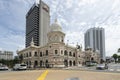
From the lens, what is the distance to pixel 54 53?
220 feet

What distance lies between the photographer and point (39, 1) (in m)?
145

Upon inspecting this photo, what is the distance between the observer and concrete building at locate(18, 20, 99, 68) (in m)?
67.1

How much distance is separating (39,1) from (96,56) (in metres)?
70.2

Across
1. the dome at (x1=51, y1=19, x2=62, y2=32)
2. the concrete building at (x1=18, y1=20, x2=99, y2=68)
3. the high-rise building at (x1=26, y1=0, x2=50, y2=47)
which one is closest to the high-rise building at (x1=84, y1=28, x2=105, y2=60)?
the high-rise building at (x1=26, y1=0, x2=50, y2=47)

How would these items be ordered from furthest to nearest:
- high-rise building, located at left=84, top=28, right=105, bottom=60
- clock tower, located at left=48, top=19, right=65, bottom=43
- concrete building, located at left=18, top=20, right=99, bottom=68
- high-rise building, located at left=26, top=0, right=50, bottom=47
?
high-rise building, located at left=26, top=0, right=50, bottom=47, high-rise building, located at left=84, top=28, right=105, bottom=60, clock tower, located at left=48, top=19, right=65, bottom=43, concrete building, located at left=18, top=20, right=99, bottom=68

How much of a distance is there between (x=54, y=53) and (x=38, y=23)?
256 ft

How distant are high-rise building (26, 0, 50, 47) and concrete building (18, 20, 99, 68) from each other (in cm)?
5599

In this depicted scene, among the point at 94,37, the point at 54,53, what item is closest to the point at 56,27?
the point at 54,53

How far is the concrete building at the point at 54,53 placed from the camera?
67.1 metres

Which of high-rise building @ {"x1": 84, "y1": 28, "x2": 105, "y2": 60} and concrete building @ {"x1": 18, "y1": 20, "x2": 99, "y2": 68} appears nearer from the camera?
concrete building @ {"x1": 18, "y1": 20, "x2": 99, "y2": 68}

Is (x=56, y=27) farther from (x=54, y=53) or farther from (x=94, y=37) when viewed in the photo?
(x=94, y=37)

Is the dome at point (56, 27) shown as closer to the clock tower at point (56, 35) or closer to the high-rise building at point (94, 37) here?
the clock tower at point (56, 35)

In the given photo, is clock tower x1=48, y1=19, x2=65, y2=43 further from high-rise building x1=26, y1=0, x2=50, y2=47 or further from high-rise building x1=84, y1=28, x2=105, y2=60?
high-rise building x1=26, y1=0, x2=50, y2=47

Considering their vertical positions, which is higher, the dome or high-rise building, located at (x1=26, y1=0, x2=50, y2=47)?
high-rise building, located at (x1=26, y1=0, x2=50, y2=47)
